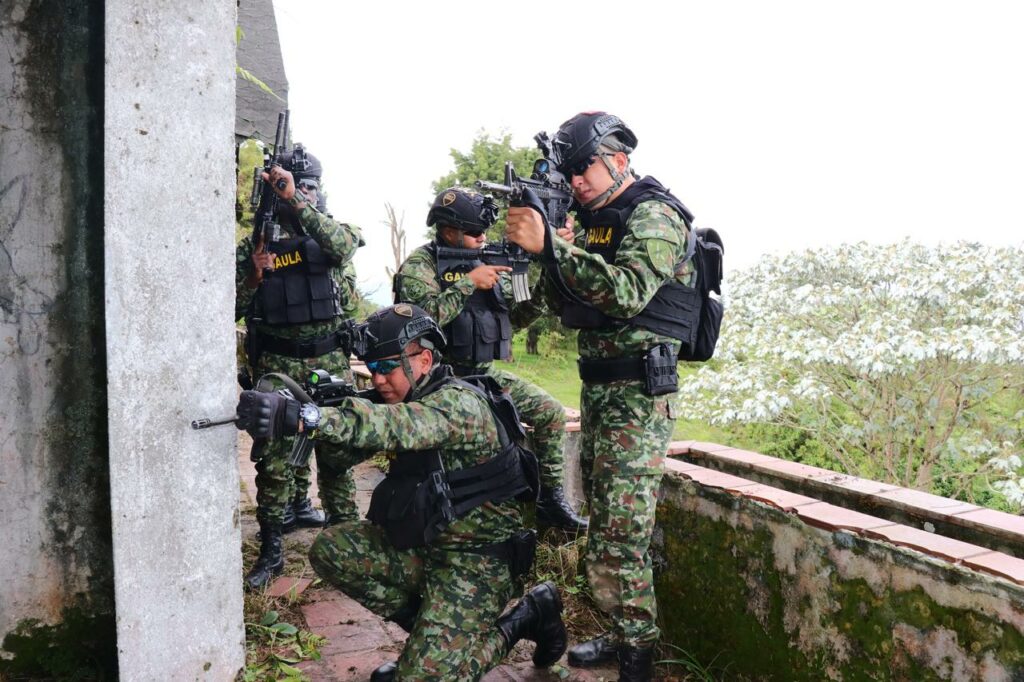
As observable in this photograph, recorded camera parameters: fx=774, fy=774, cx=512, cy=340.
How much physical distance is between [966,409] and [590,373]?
15.2 feet

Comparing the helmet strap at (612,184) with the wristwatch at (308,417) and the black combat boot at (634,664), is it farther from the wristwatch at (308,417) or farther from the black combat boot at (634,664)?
the black combat boot at (634,664)

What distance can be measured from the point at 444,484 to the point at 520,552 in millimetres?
397

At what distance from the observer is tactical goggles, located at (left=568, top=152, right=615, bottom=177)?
9.44 feet

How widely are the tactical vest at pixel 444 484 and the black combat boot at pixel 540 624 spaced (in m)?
0.41

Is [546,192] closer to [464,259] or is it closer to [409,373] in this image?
[409,373]

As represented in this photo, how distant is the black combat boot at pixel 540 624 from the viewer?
9.29 ft

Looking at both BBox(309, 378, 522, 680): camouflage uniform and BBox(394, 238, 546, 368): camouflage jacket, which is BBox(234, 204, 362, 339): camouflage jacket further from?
BBox(309, 378, 522, 680): camouflage uniform

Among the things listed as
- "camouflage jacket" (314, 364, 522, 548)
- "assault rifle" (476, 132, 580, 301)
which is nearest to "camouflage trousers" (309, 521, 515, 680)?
"camouflage jacket" (314, 364, 522, 548)

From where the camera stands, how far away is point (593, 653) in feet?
9.89

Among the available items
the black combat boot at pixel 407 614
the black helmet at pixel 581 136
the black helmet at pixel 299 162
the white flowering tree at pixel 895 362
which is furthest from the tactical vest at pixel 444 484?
the white flowering tree at pixel 895 362

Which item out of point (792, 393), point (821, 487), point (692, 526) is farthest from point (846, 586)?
point (792, 393)

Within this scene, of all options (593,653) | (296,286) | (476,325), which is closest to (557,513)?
(593,653)

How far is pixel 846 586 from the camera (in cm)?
235

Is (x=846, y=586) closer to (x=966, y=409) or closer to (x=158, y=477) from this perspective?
(x=158, y=477)
